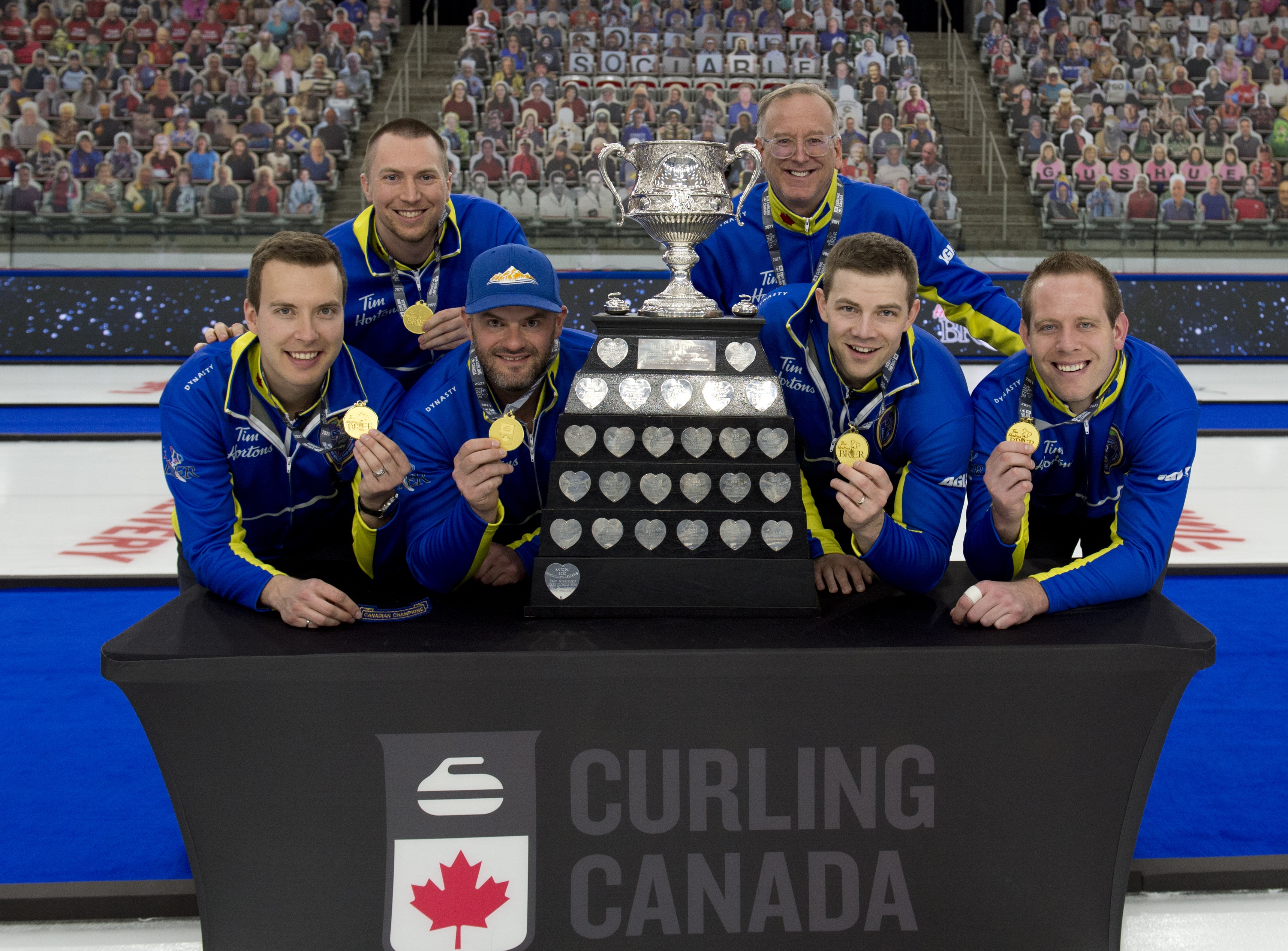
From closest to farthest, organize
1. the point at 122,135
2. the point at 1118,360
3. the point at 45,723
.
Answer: the point at 1118,360 → the point at 45,723 → the point at 122,135

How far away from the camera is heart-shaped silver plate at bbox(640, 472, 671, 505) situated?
221 centimetres

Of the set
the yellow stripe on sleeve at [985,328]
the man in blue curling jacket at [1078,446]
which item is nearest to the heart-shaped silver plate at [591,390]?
the man in blue curling jacket at [1078,446]

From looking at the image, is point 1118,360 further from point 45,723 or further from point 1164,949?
point 45,723

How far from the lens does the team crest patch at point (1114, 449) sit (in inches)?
101

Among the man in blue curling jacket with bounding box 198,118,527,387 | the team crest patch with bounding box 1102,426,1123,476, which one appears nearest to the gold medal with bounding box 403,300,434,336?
the man in blue curling jacket with bounding box 198,118,527,387

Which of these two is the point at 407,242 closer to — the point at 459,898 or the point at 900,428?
the point at 900,428

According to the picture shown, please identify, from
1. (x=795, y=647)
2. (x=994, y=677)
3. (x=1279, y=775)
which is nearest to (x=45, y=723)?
(x=795, y=647)

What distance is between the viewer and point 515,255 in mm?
2578

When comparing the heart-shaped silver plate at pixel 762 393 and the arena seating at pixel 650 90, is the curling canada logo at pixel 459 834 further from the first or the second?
the arena seating at pixel 650 90

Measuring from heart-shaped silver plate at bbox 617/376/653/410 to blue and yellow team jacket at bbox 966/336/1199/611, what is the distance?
787 mm

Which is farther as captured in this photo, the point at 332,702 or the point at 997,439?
the point at 997,439

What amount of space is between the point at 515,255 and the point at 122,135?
11775mm

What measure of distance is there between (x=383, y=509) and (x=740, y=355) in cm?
86

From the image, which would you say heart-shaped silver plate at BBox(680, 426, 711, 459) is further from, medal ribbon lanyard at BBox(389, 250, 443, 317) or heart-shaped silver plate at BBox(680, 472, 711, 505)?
medal ribbon lanyard at BBox(389, 250, 443, 317)
